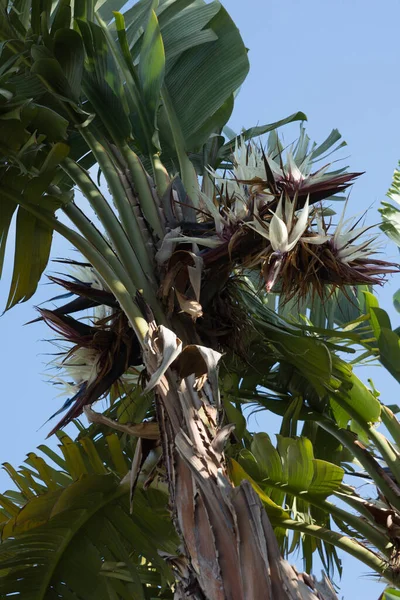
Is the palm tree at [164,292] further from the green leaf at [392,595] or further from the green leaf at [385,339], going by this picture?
the green leaf at [392,595]

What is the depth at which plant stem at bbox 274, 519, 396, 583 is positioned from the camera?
1971mm

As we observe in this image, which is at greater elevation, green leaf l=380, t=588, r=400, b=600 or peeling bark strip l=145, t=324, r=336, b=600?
peeling bark strip l=145, t=324, r=336, b=600

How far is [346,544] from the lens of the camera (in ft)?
6.54

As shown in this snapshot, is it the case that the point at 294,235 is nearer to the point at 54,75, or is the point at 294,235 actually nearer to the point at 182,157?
the point at 182,157

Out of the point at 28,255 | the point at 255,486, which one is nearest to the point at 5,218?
the point at 28,255

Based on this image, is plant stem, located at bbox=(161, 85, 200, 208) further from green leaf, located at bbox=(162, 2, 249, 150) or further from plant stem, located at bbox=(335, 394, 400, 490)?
plant stem, located at bbox=(335, 394, 400, 490)

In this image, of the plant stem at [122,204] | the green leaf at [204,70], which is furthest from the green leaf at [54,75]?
the green leaf at [204,70]

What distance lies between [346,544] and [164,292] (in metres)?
0.81

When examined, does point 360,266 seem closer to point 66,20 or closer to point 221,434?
point 221,434

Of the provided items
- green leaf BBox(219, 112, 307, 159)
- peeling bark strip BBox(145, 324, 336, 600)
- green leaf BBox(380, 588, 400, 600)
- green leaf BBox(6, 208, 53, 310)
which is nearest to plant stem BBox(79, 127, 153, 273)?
green leaf BBox(6, 208, 53, 310)

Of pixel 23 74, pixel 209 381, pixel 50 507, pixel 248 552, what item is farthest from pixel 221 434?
pixel 23 74

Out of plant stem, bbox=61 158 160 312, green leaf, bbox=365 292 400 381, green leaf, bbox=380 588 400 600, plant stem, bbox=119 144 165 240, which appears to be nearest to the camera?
green leaf, bbox=380 588 400 600

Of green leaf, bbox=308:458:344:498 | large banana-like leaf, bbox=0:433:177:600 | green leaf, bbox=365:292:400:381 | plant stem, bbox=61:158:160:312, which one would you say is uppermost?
plant stem, bbox=61:158:160:312

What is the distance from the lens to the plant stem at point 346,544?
1.97m
